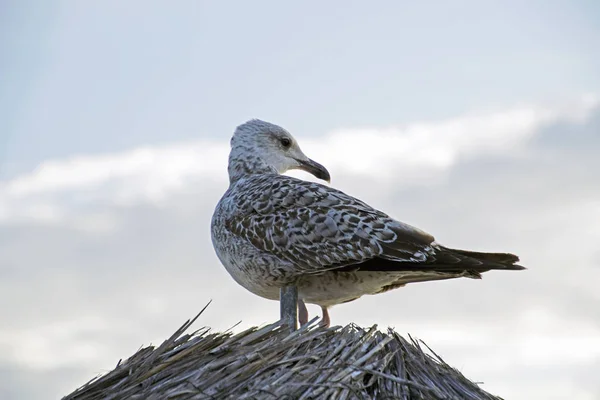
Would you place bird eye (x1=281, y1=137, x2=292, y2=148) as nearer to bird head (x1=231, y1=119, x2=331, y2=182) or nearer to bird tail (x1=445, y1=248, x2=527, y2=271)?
bird head (x1=231, y1=119, x2=331, y2=182)

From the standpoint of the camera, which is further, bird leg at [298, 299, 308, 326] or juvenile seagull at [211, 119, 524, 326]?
bird leg at [298, 299, 308, 326]

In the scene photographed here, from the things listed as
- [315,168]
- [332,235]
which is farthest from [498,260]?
[315,168]

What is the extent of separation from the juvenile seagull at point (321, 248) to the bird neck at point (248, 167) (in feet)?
2.52

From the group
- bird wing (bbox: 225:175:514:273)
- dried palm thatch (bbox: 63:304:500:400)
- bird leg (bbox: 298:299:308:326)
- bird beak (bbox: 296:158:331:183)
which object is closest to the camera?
dried palm thatch (bbox: 63:304:500:400)

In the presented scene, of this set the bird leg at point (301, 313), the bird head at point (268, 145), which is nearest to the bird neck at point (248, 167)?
the bird head at point (268, 145)

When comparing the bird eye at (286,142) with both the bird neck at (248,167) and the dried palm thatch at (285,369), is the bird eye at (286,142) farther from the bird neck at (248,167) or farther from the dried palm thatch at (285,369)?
the dried palm thatch at (285,369)

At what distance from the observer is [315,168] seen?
9984mm

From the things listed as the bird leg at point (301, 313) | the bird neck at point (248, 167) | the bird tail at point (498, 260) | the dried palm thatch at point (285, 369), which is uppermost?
the bird neck at point (248, 167)

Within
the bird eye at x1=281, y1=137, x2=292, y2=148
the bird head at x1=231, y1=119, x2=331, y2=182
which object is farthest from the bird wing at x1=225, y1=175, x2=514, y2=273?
the bird eye at x1=281, y1=137, x2=292, y2=148

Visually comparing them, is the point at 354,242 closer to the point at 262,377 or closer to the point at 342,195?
the point at 342,195

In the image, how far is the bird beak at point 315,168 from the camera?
9.97 metres

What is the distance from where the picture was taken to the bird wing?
25.3 feet

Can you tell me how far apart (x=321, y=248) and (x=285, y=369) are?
156 cm

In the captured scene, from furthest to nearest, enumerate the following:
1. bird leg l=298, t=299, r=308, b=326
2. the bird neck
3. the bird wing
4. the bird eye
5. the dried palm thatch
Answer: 1. the bird eye
2. the bird neck
3. bird leg l=298, t=299, r=308, b=326
4. the bird wing
5. the dried palm thatch
